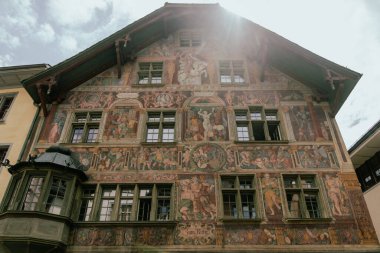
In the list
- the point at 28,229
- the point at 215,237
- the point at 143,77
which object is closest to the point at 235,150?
the point at 215,237

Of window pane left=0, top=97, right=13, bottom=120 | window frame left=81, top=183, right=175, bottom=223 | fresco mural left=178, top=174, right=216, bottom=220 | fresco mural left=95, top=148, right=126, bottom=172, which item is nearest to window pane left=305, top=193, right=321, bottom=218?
fresco mural left=178, top=174, right=216, bottom=220

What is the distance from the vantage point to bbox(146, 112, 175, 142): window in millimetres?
12555

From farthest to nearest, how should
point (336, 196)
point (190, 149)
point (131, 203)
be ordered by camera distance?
point (190, 149) → point (131, 203) → point (336, 196)

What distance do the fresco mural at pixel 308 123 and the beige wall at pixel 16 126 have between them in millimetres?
10654

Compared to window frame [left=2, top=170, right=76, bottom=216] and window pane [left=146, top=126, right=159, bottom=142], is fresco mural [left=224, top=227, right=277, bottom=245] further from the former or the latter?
window frame [left=2, top=170, right=76, bottom=216]

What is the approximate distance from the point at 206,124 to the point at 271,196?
12.1 feet

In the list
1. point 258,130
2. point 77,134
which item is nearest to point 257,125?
point 258,130

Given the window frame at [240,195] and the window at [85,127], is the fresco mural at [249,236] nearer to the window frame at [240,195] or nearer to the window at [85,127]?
the window frame at [240,195]

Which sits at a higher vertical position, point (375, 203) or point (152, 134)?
point (152, 134)

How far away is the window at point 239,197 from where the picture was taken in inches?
416

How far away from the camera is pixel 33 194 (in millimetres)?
10289

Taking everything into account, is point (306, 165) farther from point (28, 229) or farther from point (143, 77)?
point (28, 229)

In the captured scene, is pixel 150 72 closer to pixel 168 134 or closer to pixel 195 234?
pixel 168 134

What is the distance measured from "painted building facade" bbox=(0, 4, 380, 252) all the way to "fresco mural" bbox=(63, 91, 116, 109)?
0.21ft
